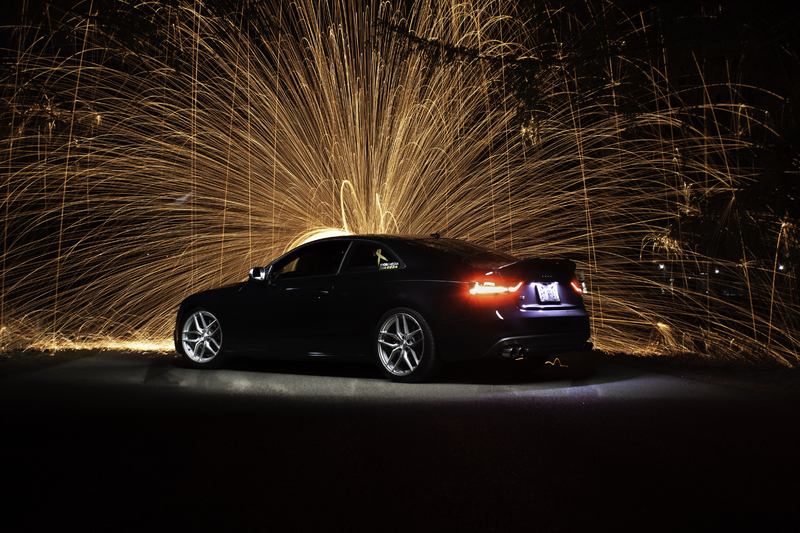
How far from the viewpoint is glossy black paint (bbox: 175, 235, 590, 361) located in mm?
6879

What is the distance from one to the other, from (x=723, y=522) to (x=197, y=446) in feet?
10.6

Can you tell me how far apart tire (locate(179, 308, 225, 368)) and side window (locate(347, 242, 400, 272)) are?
2055mm

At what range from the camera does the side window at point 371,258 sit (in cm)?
774

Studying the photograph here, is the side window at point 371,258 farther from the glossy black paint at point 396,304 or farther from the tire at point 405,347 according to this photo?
the tire at point 405,347

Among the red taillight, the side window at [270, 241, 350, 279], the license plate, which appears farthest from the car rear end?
the side window at [270, 241, 350, 279]

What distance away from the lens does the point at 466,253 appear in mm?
7613

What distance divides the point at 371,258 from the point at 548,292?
200 centimetres

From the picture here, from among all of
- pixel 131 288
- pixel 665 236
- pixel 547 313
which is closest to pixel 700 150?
pixel 665 236

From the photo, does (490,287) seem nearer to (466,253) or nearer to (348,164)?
(466,253)

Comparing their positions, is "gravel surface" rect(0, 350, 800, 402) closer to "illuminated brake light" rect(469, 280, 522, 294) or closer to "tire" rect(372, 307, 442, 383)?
"illuminated brake light" rect(469, 280, 522, 294)

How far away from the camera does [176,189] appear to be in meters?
13.4

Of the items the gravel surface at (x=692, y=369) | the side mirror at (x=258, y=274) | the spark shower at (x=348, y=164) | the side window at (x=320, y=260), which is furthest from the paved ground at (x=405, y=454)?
the spark shower at (x=348, y=164)

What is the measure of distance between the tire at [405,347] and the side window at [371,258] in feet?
2.00

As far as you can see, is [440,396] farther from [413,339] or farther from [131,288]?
[131,288]
